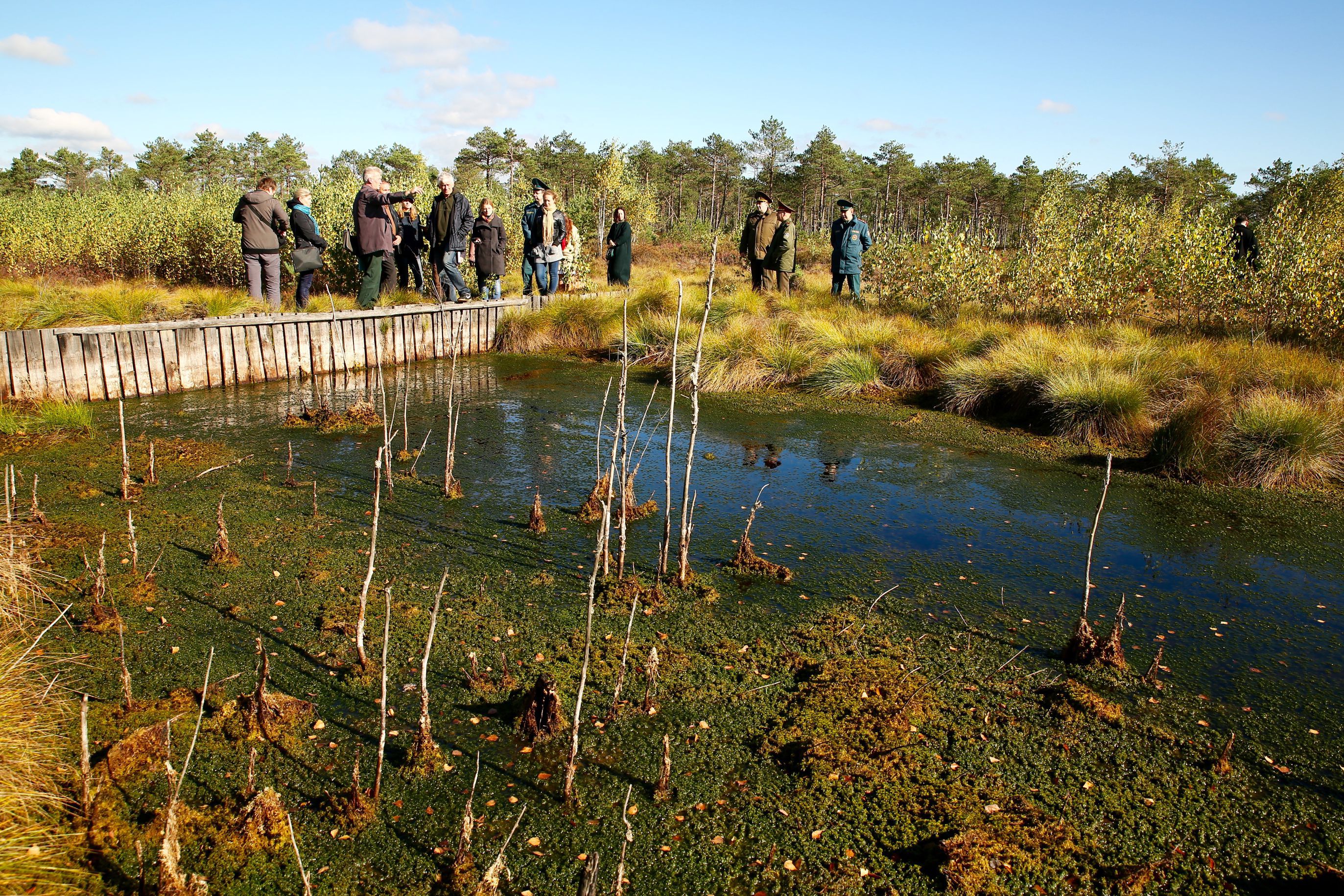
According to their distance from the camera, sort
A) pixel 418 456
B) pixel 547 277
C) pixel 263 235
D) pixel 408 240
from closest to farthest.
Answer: pixel 418 456
pixel 263 235
pixel 408 240
pixel 547 277

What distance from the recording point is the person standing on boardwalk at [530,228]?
13.6m

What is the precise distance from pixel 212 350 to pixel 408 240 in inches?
188

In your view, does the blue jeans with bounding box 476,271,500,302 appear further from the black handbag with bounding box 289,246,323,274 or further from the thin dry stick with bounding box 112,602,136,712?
the thin dry stick with bounding box 112,602,136,712

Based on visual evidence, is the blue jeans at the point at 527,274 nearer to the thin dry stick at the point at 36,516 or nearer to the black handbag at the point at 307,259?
the black handbag at the point at 307,259

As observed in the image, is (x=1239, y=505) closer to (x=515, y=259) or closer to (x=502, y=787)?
(x=502, y=787)

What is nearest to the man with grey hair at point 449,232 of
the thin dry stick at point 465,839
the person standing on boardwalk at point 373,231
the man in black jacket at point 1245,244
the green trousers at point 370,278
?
the person standing on boardwalk at point 373,231

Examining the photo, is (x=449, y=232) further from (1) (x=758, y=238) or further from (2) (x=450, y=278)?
(1) (x=758, y=238)

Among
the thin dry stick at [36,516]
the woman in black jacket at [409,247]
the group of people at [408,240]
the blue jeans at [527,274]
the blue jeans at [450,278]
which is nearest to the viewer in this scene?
the thin dry stick at [36,516]

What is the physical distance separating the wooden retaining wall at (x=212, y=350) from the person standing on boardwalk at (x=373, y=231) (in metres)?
0.99

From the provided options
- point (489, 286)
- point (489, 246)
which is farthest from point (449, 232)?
point (489, 286)

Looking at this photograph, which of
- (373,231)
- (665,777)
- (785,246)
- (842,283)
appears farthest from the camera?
(842,283)

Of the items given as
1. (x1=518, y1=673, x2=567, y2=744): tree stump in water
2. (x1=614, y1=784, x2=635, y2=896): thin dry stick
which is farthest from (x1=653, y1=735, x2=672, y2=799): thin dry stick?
(x1=518, y1=673, x2=567, y2=744): tree stump in water

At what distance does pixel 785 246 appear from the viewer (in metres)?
14.8

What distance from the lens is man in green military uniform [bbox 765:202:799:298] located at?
14.6 metres
